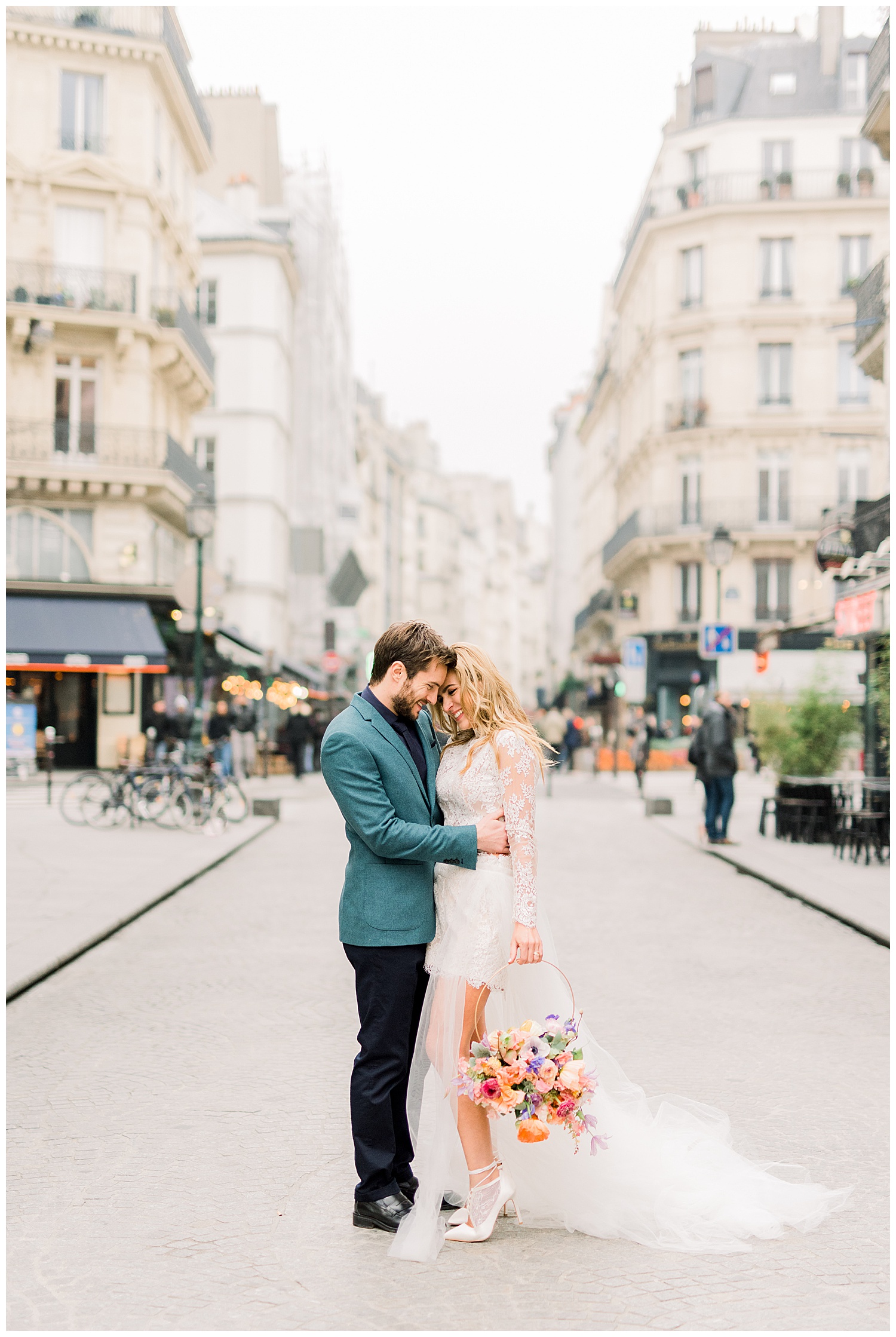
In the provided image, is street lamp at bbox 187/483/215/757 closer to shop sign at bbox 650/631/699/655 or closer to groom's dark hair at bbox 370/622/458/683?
groom's dark hair at bbox 370/622/458/683

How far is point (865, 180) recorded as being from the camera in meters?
43.0

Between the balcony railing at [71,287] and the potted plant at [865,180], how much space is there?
80.9ft

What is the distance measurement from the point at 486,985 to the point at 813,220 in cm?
4333

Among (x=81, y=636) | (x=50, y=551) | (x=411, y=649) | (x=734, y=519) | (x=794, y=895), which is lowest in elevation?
(x=794, y=895)

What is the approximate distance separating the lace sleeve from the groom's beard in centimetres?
28

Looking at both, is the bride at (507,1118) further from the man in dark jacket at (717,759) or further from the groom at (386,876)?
the man in dark jacket at (717,759)

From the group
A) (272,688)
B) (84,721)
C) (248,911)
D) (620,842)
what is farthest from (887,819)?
Answer: (272,688)

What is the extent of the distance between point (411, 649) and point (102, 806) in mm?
14905

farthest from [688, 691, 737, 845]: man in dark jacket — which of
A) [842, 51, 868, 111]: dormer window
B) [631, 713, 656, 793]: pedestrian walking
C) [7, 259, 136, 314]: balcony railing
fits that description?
[842, 51, 868, 111]: dormer window

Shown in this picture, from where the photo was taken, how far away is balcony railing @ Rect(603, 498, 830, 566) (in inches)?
1684

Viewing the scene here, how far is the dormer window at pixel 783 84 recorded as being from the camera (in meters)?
44.6

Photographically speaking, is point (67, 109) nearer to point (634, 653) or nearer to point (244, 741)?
point (244, 741)

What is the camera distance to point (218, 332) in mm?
45062

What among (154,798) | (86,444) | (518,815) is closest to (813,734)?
(154,798)
